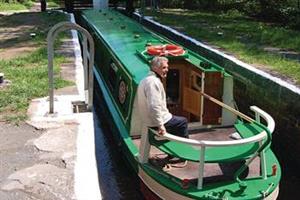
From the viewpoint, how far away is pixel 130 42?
439 inches

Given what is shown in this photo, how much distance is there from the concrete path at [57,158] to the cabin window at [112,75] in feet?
3.53

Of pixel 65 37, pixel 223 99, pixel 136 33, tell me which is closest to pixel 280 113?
pixel 223 99

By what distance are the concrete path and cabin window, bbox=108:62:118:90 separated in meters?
1.08

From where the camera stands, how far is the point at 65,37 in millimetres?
16109

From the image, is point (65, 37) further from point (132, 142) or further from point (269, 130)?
point (269, 130)

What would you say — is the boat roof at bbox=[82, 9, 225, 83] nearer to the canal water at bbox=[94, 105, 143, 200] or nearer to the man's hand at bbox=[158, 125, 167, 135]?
the canal water at bbox=[94, 105, 143, 200]

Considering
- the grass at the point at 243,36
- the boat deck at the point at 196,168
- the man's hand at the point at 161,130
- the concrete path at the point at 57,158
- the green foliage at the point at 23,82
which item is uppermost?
the grass at the point at 243,36

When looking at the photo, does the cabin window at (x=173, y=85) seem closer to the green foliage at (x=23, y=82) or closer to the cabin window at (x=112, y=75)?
the cabin window at (x=112, y=75)

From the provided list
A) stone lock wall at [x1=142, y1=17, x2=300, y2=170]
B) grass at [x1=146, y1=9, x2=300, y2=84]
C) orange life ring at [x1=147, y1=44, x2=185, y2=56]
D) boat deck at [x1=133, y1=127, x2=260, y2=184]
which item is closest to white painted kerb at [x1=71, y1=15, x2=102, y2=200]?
boat deck at [x1=133, y1=127, x2=260, y2=184]

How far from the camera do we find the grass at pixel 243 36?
39.0 ft

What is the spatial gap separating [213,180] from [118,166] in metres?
2.89

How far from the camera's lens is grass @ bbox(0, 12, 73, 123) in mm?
8680

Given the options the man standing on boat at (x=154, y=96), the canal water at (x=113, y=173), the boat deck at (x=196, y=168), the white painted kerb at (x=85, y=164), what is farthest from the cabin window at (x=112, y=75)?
the man standing on boat at (x=154, y=96)

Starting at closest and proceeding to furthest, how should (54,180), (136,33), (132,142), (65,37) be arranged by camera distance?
(54,180) < (132,142) < (136,33) < (65,37)
